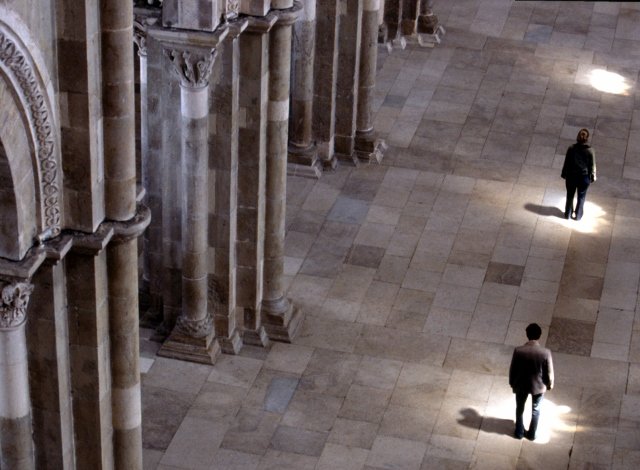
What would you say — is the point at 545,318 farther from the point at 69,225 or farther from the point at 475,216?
the point at 69,225

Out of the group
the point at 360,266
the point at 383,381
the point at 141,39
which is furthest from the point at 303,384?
the point at 141,39

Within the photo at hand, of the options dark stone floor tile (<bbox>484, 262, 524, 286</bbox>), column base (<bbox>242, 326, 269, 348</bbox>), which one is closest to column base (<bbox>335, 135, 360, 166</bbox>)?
dark stone floor tile (<bbox>484, 262, 524, 286</bbox>)

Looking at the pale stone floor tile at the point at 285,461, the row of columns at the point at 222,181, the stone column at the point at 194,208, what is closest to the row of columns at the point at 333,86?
the row of columns at the point at 222,181

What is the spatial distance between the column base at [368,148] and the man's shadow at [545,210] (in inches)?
109

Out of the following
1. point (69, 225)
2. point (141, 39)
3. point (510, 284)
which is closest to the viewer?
point (69, 225)

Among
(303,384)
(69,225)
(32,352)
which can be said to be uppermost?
(69,225)

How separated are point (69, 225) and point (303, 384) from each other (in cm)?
605

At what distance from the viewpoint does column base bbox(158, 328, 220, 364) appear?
1784 cm

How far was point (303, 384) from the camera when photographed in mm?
17578

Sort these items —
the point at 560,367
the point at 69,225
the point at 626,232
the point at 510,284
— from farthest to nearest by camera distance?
the point at 626,232 < the point at 510,284 < the point at 560,367 < the point at 69,225

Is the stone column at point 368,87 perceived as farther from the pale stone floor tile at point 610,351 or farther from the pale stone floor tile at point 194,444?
the pale stone floor tile at point 194,444

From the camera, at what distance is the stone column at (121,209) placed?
464 inches

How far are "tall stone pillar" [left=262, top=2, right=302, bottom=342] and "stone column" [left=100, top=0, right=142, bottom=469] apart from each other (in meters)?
4.75

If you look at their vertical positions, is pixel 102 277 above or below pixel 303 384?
above
